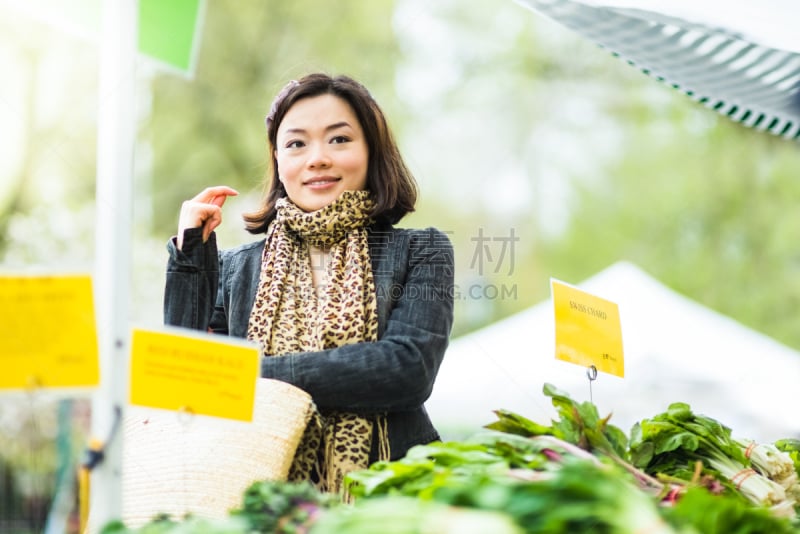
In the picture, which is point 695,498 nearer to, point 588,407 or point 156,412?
point 588,407

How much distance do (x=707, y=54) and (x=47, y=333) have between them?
5.84 feet

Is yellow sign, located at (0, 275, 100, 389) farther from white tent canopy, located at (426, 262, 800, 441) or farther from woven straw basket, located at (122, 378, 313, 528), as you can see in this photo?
white tent canopy, located at (426, 262, 800, 441)

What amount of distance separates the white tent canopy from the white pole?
441cm

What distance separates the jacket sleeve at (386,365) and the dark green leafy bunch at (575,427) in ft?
0.74

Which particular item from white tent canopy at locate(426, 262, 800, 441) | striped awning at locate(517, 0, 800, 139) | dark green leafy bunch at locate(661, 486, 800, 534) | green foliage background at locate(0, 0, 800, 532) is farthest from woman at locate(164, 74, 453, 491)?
green foliage background at locate(0, 0, 800, 532)

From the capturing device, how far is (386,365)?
154cm

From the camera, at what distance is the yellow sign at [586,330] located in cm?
153

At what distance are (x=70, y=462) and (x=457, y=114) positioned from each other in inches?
321

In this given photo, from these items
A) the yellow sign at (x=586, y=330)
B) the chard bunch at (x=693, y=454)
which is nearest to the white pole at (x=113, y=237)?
the yellow sign at (x=586, y=330)

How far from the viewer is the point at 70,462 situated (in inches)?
48.8

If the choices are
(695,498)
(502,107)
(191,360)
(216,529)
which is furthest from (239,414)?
(502,107)

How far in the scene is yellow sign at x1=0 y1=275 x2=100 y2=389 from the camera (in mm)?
964

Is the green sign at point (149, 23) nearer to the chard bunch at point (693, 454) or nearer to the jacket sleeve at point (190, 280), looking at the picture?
the jacket sleeve at point (190, 280)

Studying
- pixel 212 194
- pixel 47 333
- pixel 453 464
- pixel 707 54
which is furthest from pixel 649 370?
pixel 47 333
